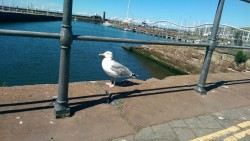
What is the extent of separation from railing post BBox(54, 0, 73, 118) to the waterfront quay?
0.12 metres

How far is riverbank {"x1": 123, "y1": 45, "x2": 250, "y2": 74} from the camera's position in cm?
2631

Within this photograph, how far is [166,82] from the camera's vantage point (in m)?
5.51

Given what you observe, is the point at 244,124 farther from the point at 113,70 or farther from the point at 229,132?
the point at 113,70

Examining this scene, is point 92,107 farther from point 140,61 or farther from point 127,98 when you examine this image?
point 140,61

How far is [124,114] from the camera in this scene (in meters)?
3.53

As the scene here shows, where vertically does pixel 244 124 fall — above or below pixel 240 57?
above

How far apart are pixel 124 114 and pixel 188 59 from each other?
32.0m

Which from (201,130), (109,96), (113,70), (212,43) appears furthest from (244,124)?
(113,70)

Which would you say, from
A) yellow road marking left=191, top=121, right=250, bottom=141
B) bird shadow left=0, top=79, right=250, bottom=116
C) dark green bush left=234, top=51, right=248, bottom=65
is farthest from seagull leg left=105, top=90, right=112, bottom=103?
dark green bush left=234, top=51, right=248, bottom=65

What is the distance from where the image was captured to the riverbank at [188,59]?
26.3 m

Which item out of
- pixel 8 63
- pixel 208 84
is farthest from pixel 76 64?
pixel 208 84

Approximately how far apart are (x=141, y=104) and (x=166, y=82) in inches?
66.1

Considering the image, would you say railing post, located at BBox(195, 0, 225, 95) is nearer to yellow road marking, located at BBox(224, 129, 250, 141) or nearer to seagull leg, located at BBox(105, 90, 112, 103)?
yellow road marking, located at BBox(224, 129, 250, 141)

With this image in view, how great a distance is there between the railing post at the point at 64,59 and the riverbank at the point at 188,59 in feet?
65.9
